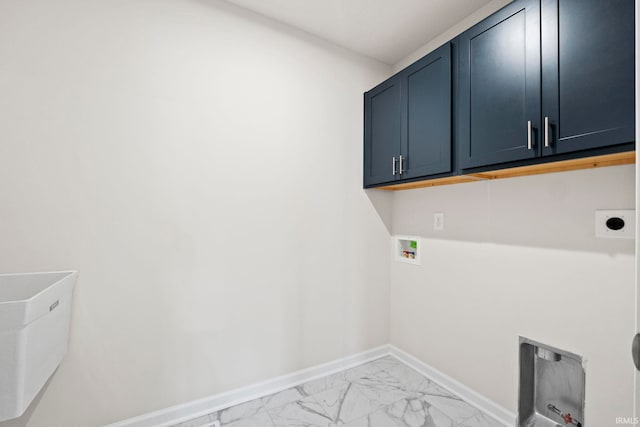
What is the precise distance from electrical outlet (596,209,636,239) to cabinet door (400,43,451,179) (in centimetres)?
71

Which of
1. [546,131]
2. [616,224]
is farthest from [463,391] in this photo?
[546,131]

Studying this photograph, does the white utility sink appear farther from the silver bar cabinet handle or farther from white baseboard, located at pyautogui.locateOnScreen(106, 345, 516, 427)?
the silver bar cabinet handle

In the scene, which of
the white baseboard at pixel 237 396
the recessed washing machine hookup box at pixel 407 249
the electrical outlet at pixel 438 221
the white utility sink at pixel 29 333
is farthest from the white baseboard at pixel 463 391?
the white utility sink at pixel 29 333

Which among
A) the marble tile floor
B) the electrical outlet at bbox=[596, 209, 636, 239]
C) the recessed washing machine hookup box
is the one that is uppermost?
the electrical outlet at bbox=[596, 209, 636, 239]

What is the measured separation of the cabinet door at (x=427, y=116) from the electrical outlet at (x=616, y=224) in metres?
0.71

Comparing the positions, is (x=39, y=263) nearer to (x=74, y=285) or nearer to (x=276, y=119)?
(x=74, y=285)

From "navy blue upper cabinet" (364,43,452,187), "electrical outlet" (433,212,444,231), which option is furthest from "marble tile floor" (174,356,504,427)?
"navy blue upper cabinet" (364,43,452,187)

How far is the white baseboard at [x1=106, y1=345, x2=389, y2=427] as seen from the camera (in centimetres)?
159

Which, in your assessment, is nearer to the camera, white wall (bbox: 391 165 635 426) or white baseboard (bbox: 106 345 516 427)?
white wall (bbox: 391 165 635 426)

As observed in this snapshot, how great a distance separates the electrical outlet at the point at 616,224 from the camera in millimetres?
1204

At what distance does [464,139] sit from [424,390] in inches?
65.8

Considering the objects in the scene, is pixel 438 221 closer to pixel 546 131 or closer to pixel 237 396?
pixel 546 131

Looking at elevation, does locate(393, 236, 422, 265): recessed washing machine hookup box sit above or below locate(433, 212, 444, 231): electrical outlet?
below

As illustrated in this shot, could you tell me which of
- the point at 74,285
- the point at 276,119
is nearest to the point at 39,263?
the point at 74,285
